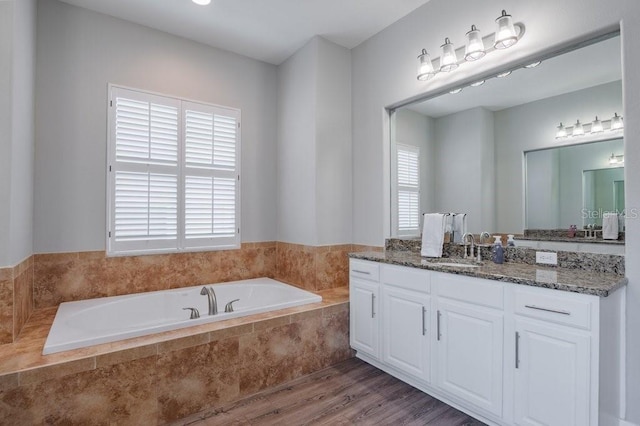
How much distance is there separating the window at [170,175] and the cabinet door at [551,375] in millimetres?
2724

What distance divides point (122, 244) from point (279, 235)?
1.57 meters

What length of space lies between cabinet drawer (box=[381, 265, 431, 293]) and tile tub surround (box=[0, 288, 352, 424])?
619 millimetres

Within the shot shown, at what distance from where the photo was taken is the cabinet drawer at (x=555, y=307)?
4.99 ft

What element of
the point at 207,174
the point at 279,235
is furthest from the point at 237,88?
the point at 279,235

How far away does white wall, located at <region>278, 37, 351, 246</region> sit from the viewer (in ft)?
10.8

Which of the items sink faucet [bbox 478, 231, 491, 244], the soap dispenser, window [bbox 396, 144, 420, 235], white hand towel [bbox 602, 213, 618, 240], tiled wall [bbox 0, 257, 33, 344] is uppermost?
window [bbox 396, 144, 420, 235]

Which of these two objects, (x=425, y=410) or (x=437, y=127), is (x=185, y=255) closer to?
(x=425, y=410)

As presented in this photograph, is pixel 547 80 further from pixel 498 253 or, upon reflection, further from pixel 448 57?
pixel 498 253

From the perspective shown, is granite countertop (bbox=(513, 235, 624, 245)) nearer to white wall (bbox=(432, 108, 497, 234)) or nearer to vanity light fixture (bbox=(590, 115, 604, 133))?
white wall (bbox=(432, 108, 497, 234))

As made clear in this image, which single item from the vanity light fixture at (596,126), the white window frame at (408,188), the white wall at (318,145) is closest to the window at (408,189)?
the white window frame at (408,188)

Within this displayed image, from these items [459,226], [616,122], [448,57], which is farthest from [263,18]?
[616,122]

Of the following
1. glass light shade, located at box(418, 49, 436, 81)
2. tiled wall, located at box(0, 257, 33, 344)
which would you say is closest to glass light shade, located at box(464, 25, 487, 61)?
glass light shade, located at box(418, 49, 436, 81)

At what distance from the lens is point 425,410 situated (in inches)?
83.5

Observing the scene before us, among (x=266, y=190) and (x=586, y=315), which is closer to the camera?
(x=586, y=315)
